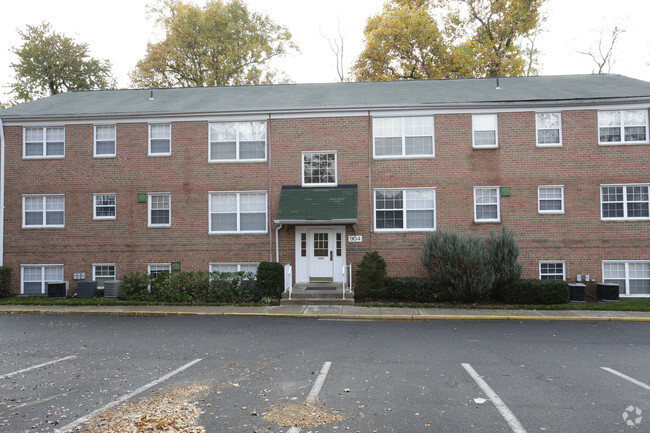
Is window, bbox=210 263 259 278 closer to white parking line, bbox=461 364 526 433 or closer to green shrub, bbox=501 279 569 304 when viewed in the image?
green shrub, bbox=501 279 569 304

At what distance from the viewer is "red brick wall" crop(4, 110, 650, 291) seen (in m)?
16.4

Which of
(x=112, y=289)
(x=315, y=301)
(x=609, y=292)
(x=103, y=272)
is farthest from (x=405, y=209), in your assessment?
(x=103, y=272)

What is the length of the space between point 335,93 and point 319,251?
7.32 m

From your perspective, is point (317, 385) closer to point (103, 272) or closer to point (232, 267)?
point (232, 267)

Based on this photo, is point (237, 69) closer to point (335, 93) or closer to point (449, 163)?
point (335, 93)

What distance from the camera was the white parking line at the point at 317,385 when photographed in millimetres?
5121

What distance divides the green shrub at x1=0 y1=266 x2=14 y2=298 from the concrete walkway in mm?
2447

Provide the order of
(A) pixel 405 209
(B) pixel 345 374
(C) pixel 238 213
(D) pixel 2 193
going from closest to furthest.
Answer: (B) pixel 345 374 < (A) pixel 405 209 < (C) pixel 238 213 < (D) pixel 2 193

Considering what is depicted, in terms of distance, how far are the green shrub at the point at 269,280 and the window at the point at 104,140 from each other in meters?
8.32

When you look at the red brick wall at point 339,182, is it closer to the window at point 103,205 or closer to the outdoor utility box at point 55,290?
the window at point 103,205

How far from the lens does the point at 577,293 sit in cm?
1525

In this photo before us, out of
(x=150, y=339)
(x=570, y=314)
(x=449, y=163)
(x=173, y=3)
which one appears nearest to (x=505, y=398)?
(x=150, y=339)

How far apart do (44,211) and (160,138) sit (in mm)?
5562

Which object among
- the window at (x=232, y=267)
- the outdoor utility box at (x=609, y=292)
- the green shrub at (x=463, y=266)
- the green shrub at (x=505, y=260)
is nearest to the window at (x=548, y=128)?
the green shrub at (x=505, y=260)
